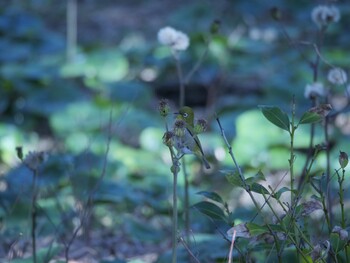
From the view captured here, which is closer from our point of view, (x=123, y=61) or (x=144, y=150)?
(x=144, y=150)

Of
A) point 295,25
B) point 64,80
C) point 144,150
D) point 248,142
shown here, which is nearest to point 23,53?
point 64,80

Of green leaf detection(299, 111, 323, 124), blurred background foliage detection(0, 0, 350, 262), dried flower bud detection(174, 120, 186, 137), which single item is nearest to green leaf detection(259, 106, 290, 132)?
green leaf detection(299, 111, 323, 124)

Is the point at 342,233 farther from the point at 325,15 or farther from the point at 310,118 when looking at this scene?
the point at 325,15

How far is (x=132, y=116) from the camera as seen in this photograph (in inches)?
126

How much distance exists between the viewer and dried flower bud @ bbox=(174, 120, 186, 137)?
1.06 m

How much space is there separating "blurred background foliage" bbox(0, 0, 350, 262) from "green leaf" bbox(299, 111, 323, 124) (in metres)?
0.45

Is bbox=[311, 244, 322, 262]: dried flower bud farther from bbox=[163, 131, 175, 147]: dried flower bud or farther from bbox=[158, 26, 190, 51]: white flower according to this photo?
bbox=[158, 26, 190, 51]: white flower

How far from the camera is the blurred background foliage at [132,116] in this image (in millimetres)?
2086

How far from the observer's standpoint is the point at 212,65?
380 centimetres

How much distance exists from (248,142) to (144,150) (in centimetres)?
45

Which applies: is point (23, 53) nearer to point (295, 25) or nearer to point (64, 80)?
point (64, 80)

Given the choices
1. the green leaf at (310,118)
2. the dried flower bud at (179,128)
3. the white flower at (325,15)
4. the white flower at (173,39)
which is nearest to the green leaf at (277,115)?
the green leaf at (310,118)

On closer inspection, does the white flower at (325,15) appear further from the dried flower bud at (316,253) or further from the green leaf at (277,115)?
the dried flower bud at (316,253)

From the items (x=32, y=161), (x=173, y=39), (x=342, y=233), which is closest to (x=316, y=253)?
(x=342, y=233)
